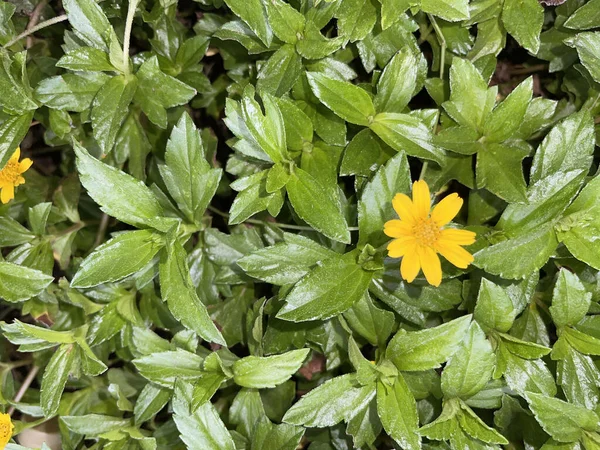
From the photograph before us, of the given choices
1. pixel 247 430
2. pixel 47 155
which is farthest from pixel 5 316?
pixel 247 430

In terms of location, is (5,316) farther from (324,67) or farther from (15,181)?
(324,67)

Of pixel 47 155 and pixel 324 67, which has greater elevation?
pixel 324 67

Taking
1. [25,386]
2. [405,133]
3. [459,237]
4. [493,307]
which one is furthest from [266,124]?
[25,386]

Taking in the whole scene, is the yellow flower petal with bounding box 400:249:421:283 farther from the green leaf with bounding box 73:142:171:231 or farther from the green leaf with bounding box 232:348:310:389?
the green leaf with bounding box 73:142:171:231

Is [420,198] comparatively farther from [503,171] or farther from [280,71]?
[280,71]

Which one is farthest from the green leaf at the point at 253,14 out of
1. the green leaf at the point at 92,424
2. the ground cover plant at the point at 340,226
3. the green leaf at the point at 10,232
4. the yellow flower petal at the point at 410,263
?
the green leaf at the point at 92,424

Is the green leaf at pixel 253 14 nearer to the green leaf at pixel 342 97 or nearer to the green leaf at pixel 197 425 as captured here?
the green leaf at pixel 342 97
